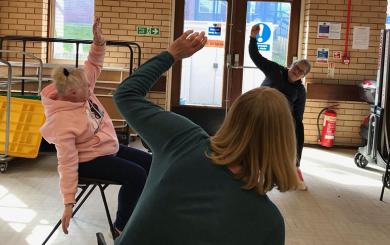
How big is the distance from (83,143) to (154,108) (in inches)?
53.6

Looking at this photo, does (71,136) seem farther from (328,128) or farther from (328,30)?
(328,30)

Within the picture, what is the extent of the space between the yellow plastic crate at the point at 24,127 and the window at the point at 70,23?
7.02 feet

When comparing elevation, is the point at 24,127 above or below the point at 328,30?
below

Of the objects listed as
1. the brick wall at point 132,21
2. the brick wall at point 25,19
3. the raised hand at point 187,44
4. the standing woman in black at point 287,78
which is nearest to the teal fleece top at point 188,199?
the raised hand at point 187,44

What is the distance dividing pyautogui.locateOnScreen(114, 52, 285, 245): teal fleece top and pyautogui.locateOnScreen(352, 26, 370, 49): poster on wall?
5807 millimetres

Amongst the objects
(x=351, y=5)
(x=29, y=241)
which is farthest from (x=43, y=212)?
(x=351, y=5)

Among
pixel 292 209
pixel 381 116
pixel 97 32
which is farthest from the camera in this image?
pixel 381 116

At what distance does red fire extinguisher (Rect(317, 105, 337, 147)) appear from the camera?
6.71 meters

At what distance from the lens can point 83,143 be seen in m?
2.77

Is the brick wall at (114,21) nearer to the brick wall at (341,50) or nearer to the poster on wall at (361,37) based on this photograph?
the brick wall at (341,50)

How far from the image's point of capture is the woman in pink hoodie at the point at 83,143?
2607mm

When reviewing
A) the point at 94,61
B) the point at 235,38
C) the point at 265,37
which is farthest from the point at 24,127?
the point at 265,37

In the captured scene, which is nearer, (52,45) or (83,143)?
(83,143)

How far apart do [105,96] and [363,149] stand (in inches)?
123
